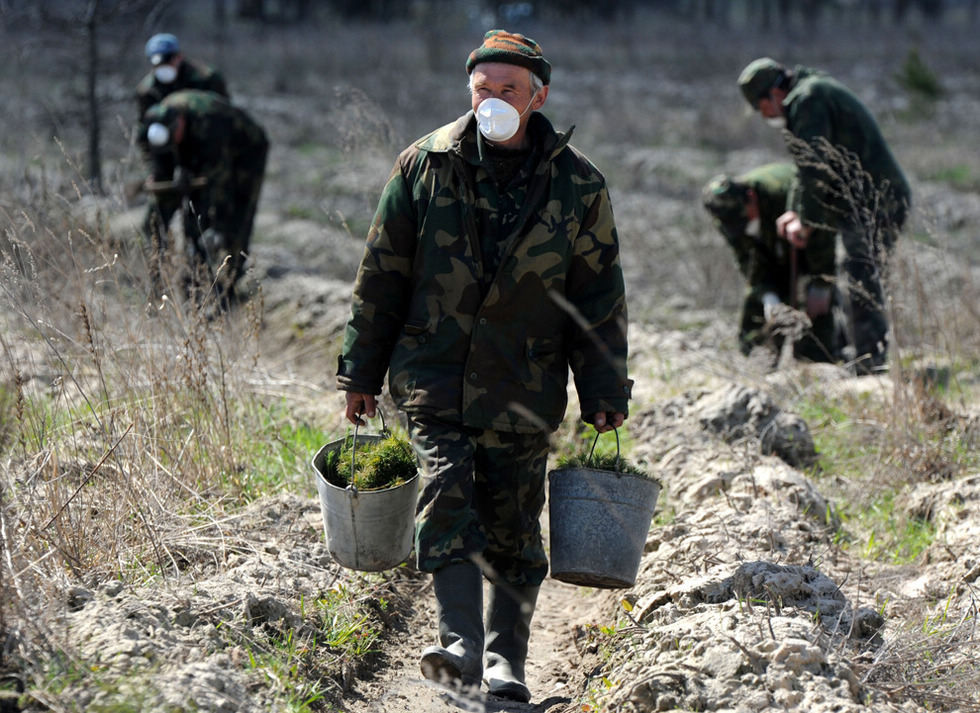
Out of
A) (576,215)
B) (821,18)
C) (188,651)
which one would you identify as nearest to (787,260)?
(576,215)

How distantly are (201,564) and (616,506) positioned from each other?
1377mm

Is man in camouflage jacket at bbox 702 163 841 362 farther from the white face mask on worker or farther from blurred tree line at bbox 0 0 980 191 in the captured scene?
blurred tree line at bbox 0 0 980 191

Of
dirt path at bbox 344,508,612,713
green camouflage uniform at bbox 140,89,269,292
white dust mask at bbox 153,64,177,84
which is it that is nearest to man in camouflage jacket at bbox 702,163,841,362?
green camouflage uniform at bbox 140,89,269,292

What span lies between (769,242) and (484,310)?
4851 millimetres

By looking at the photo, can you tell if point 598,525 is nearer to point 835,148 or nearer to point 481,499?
point 481,499

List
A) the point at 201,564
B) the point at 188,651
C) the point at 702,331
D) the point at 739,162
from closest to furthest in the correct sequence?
the point at 188,651 < the point at 201,564 < the point at 702,331 < the point at 739,162

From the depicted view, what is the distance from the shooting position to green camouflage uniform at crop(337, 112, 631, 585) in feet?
11.7

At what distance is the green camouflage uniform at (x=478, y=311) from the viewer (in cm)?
355

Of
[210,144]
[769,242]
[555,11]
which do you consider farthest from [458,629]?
[555,11]

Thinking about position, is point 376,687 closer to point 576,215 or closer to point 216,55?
point 576,215

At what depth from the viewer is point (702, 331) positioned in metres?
9.69

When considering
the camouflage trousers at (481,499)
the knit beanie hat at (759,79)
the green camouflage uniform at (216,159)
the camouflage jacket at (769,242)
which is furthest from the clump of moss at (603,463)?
the green camouflage uniform at (216,159)

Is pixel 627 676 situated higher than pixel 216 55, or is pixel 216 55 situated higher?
pixel 627 676

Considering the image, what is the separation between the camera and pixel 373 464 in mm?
3658
